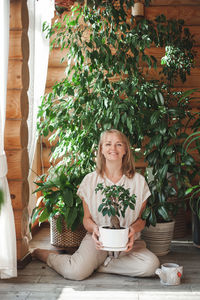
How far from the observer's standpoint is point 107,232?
6.95 feet

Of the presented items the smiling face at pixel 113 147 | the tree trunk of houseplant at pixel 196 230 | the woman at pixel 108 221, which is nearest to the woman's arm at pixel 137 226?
the woman at pixel 108 221

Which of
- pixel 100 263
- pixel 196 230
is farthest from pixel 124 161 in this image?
pixel 196 230

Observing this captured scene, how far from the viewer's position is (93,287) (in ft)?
7.37

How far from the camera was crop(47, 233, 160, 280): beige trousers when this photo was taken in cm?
236

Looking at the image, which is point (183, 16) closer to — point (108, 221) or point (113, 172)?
point (113, 172)

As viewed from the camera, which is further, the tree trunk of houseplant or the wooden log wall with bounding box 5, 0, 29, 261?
the tree trunk of houseplant

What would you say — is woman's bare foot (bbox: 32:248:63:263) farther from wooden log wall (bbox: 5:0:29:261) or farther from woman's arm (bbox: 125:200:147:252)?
woman's arm (bbox: 125:200:147:252)

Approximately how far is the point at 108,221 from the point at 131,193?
0.24 metres

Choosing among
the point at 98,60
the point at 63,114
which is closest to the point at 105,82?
the point at 98,60

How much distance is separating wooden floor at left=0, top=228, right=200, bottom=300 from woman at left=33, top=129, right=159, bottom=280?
6 centimetres

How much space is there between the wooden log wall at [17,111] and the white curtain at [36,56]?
0.13 meters

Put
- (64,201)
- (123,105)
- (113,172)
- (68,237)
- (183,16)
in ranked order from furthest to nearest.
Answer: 1. (183,16)
2. (68,237)
3. (64,201)
4. (123,105)
5. (113,172)

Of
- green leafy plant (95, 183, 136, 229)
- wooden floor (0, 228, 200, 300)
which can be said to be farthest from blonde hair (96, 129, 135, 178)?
wooden floor (0, 228, 200, 300)

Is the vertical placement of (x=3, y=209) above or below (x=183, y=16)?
below
